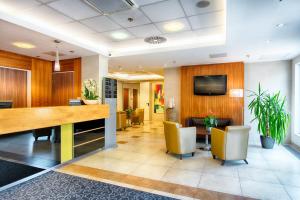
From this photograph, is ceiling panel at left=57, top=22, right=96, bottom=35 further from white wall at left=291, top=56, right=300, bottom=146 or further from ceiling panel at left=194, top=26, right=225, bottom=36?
white wall at left=291, top=56, right=300, bottom=146

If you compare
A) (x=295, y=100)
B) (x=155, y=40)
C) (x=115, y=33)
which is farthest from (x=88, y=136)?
(x=295, y=100)

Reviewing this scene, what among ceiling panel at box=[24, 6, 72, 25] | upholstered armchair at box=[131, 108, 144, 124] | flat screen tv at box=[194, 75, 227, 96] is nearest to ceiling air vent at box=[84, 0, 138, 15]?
ceiling panel at box=[24, 6, 72, 25]

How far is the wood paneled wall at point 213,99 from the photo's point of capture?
6.54 m

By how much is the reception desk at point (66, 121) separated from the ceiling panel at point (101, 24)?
→ 1.84 metres

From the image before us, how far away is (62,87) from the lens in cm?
615

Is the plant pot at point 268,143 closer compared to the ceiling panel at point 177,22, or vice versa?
the ceiling panel at point 177,22

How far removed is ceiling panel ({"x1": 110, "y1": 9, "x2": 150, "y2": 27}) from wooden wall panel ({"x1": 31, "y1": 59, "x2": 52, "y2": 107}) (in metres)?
3.71

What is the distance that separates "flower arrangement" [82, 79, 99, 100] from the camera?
194 inches

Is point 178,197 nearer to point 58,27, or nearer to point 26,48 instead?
point 58,27

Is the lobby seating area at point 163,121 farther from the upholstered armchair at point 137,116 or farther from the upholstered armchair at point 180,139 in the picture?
the upholstered armchair at point 137,116

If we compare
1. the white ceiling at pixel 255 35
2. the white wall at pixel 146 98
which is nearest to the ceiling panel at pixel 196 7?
the white ceiling at pixel 255 35

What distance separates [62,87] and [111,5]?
405cm

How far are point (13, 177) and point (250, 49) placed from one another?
6.13 metres

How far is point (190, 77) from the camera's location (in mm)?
7234
